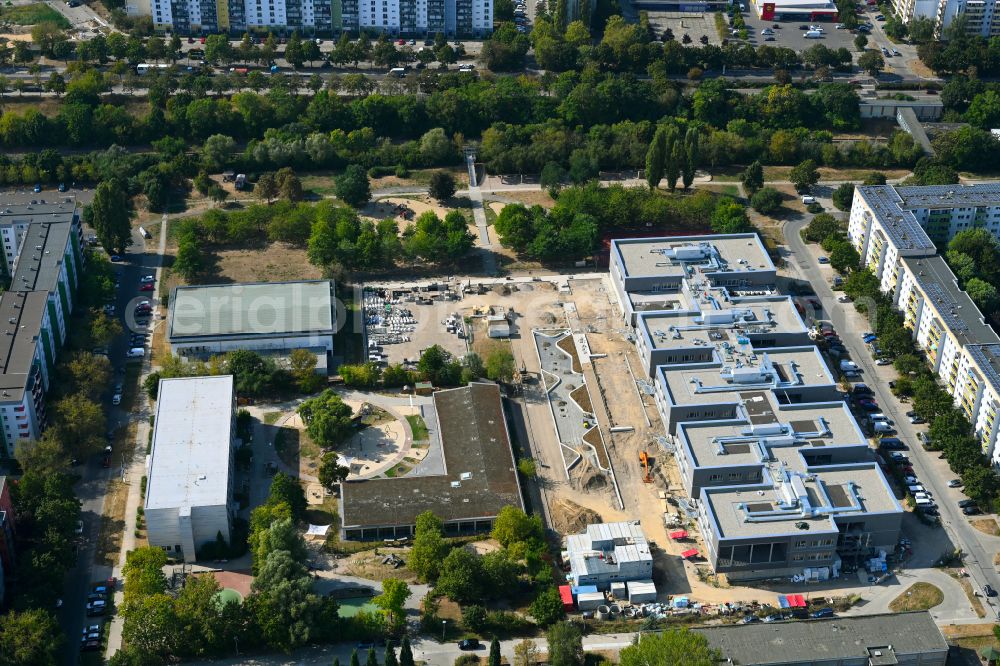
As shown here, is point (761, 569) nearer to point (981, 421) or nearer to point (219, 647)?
point (981, 421)

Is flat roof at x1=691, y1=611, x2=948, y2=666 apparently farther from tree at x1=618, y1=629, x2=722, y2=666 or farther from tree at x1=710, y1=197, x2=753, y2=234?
tree at x1=710, y1=197, x2=753, y2=234

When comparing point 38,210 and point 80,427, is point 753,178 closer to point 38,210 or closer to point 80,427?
point 38,210

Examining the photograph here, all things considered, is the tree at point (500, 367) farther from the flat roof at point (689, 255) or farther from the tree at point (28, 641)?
the tree at point (28, 641)

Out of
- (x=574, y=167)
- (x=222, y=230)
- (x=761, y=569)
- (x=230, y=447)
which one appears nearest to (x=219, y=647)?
(x=230, y=447)

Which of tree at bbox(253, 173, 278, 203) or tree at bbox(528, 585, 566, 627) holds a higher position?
tree at bbox(253, 173, 278, 203)

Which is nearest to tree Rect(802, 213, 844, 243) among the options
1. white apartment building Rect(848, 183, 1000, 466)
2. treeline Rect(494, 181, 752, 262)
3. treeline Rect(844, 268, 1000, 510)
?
white apartment building Rect(848, 183, 1000, 466)

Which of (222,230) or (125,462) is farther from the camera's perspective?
(222,230)
